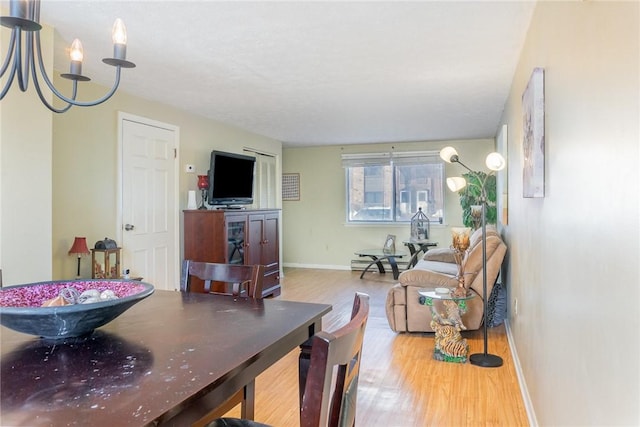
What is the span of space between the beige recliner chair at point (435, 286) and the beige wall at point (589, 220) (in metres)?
1.59

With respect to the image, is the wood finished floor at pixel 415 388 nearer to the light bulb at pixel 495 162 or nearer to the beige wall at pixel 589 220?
the beige wall at pixel 589 220

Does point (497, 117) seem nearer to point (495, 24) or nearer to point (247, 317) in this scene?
point (495, 24)

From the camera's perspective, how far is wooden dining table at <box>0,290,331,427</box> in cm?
86

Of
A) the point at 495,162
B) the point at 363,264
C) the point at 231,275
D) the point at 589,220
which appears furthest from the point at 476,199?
the point at 589,220

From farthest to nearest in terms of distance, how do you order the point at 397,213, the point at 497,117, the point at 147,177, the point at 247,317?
the point at 397,213, the point at 497,117, the point at 147,177, the point at 247,317

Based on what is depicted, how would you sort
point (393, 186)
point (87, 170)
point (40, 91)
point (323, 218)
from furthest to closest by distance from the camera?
1. point (323, 218)
2. point (393, 186)
3. point (87, 170)
4. point (40, 91)

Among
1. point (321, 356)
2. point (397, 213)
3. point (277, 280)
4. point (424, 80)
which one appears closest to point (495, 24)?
point (424, 80)

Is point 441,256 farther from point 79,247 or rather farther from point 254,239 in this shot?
point 79,247

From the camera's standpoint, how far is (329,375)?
0.91 metres

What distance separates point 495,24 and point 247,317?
2228 mm

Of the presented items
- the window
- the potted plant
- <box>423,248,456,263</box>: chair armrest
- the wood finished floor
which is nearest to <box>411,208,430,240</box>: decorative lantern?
the window

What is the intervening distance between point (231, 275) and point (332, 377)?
1.10m

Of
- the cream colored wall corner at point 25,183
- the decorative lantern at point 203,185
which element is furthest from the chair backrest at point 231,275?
the decorative lantern at point 203,185

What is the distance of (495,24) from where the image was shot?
264 centimetres
